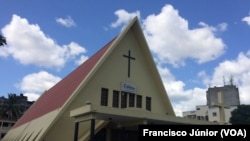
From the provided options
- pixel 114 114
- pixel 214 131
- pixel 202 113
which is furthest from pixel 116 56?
pixel 202 113

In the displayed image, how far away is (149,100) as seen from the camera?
28.8m

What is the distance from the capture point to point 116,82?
2648cm

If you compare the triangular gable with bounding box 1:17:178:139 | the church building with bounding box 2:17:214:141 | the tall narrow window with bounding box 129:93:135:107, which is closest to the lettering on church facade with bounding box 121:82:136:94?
the church building with bounding box 2:17:214:141

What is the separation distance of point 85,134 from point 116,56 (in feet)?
23.9

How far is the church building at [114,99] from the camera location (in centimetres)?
2097

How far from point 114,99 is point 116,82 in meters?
1.37

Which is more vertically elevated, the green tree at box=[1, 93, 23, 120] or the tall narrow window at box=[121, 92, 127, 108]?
the green tree at box=[1, 93, 23, 120]

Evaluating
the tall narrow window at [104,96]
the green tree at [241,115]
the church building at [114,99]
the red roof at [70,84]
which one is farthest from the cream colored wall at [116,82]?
the green tree at [241,115]

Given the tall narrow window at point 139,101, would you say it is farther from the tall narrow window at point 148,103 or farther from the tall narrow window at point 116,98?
the tall narrow window at point 116,98

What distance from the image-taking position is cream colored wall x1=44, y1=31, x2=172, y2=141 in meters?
23.4

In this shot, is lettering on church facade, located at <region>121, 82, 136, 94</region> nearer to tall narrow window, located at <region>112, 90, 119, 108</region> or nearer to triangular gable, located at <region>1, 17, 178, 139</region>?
tall narrow window, located at <region>112, 90, 119, 108</region>

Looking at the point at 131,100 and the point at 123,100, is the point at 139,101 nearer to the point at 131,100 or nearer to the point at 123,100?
the point at 131,100

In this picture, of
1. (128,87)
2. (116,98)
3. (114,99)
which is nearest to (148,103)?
(128,87)

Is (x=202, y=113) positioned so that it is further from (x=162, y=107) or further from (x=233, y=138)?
(x=233, y=138)
